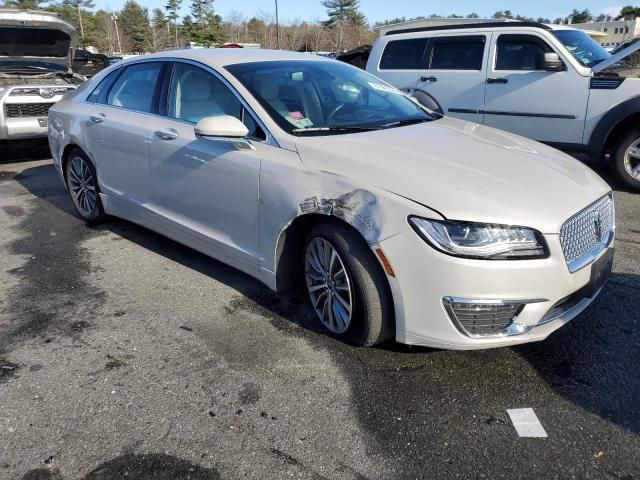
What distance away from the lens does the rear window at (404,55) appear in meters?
7.72

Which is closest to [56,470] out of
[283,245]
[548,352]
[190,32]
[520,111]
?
[283,245]

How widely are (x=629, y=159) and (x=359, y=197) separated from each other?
15.3ft

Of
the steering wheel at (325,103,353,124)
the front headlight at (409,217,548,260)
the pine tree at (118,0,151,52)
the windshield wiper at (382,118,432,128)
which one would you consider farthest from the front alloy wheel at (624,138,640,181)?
the pine tree at (118,0,151,52)

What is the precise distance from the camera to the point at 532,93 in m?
6.59

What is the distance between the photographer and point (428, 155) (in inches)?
116

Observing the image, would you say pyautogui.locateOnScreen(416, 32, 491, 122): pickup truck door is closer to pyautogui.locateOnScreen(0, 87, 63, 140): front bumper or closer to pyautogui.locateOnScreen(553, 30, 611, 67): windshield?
pyautogui.locateOnScreen(553, 30, 611, 67): windshield

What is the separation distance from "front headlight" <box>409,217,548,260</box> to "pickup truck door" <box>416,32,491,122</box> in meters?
4.80

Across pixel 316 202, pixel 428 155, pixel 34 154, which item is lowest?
pixel 34 154

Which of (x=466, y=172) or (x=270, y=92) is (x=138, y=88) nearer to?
(x=270, y=92)

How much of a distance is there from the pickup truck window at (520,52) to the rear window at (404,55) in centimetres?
117

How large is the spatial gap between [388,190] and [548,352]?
1.32m

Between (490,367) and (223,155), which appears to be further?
(223,155)

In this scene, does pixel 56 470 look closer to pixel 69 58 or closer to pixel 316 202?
pixel 316 202

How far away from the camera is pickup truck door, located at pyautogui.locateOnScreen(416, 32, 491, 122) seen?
7.05 m
